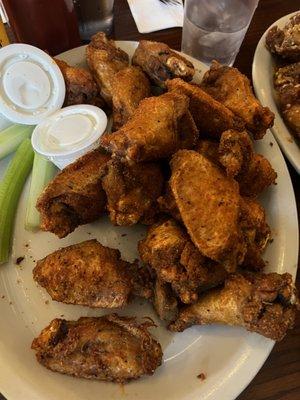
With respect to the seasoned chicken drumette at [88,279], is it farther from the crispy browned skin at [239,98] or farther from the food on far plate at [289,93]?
the food on far plate at [289,93]

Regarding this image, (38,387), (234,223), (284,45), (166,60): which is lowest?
(38,387)

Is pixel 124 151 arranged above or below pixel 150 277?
above

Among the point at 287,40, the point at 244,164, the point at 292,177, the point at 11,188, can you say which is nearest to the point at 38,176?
the point at 11,188

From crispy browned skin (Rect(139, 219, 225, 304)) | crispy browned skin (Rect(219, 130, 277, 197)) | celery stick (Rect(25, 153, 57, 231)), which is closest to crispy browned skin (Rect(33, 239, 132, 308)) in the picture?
crispy browned skin (Rect(139, 219, 225, 304))

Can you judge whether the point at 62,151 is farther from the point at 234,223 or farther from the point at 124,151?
the point at 234,223

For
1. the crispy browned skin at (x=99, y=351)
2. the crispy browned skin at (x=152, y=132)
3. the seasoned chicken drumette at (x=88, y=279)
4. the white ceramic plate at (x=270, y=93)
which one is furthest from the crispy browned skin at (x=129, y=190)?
the white ceramic plate at (x=270, y=93)

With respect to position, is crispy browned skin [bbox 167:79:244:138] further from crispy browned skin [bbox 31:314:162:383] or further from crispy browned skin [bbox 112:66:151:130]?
crispy browned skin [bbox 31:314:162:383]

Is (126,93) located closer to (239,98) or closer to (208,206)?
(239,98)

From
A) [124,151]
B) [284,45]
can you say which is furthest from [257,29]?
[124,151]
